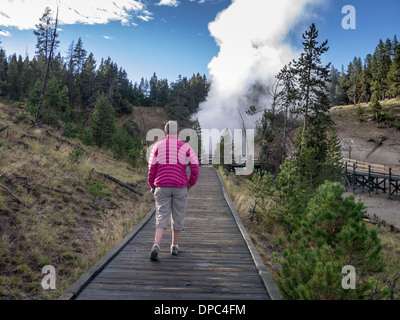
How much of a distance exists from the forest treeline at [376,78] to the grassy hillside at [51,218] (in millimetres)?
50783

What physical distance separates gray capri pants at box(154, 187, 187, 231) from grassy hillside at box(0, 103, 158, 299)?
1454mm

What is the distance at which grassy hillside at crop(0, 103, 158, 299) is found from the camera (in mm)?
3904

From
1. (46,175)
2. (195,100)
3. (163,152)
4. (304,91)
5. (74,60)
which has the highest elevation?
(74,60)

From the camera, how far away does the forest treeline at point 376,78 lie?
49.6 m

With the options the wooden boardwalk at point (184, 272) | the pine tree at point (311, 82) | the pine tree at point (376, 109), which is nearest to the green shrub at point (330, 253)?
the wooden boardwalk at point (184, 272)

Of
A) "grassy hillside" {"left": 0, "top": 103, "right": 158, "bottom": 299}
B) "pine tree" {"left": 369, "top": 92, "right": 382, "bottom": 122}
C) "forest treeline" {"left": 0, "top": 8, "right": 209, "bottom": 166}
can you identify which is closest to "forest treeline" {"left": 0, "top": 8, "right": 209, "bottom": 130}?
"forest treeline" {"left": 0, "top": 8, "right": 209, "bottom": 166}

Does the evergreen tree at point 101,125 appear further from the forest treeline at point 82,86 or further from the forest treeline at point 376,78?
the forest treeline at point 376,78

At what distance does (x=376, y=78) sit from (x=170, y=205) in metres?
68.1

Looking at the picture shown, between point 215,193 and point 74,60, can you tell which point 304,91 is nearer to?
point 215,193

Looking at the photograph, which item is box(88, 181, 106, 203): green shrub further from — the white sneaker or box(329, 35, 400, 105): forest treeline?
box(329, 35, 400, 105): forest treeline
